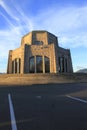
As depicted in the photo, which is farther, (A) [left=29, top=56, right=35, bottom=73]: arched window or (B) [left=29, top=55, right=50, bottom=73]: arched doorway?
(A) [left=29, top=56, right=35, bottom=73]: arched window

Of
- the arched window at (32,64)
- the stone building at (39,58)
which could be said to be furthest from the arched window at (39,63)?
the arched window at (32,64)

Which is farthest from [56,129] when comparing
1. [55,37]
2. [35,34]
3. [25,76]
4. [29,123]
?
[55,37]

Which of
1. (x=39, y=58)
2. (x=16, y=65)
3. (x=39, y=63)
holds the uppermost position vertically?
(x=39, y=58)

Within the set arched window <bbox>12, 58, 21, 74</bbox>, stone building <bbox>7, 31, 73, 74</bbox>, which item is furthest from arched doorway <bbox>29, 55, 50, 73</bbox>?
arched window <bbox>12, 58, 21, 74</bbox>

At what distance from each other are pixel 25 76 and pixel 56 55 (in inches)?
656

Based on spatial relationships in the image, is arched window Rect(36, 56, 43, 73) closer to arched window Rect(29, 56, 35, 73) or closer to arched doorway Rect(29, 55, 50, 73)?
arched doorway Rect(29, 55, 50, 73)

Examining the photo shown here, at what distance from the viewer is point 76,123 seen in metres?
8.93

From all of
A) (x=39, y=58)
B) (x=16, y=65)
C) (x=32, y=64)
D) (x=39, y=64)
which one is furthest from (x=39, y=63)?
(x=16, y=65)

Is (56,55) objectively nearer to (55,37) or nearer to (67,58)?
(67,58)

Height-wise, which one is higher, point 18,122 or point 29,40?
point 29,40

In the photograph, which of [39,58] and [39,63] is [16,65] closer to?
[39,63]

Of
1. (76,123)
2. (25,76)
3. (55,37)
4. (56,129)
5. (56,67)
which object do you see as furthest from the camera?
(55,37)

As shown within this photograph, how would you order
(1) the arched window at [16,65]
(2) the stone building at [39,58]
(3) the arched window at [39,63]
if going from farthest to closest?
(1) the arched window at [16,65], (3) the arched window at [39,63], (2) the stone building at [39,58]

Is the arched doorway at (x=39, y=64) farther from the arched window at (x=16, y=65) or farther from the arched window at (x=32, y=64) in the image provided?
the arched window at (x=16, y=65)
